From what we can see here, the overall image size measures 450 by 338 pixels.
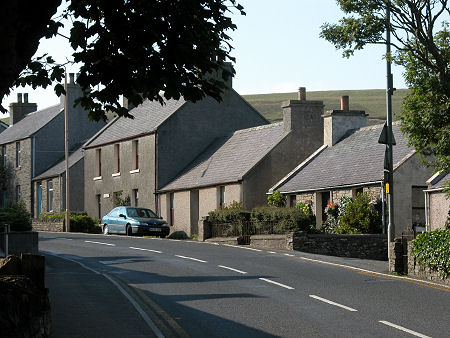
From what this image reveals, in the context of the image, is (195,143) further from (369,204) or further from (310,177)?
(369,204)

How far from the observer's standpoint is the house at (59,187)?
6050 cm

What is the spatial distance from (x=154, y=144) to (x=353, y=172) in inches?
664

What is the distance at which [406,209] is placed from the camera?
3653 centimetres

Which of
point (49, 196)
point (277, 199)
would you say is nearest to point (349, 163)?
point (277, 199)

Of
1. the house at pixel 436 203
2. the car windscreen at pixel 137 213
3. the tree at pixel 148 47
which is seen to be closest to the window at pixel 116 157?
the car windscreen at pixel 137 213

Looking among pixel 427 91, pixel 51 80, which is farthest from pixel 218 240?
pixel 51 80

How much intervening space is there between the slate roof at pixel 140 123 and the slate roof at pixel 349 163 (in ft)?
37.6

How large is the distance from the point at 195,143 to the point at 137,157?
4.32 meters

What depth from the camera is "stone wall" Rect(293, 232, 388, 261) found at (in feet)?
103

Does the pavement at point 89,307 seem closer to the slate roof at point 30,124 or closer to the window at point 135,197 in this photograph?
the window at point 135,197

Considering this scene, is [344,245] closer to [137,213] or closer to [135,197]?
[137,213]

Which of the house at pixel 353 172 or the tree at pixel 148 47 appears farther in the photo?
the house at pixel 353 172

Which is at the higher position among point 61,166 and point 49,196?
point 61,166

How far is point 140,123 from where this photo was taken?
5547 cm
